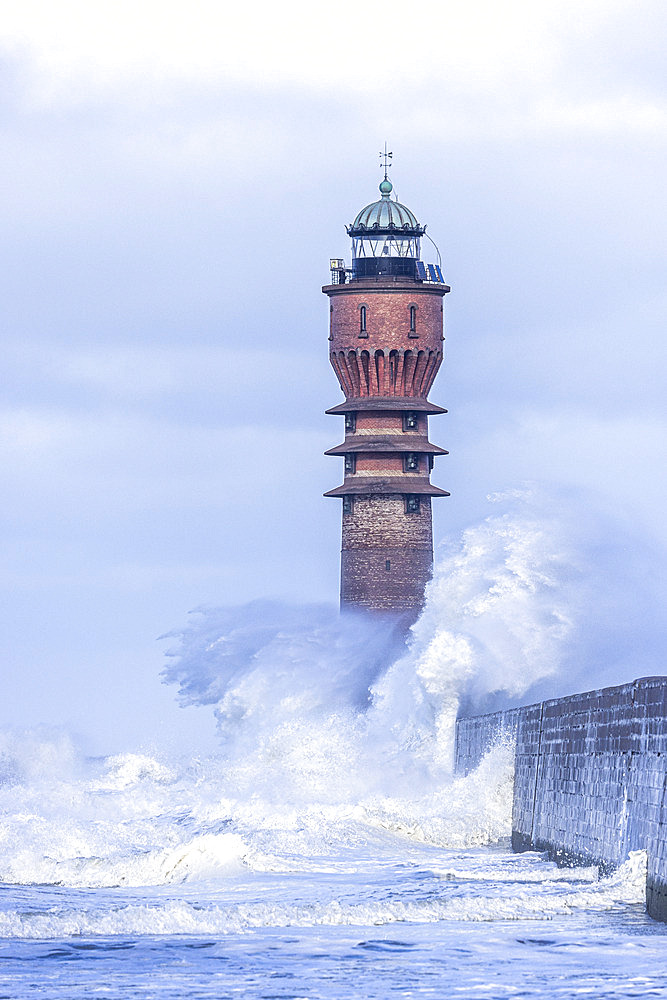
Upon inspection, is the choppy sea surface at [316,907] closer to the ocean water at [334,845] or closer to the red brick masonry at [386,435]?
the ocean water at [334,845]

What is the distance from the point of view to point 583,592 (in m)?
34.9

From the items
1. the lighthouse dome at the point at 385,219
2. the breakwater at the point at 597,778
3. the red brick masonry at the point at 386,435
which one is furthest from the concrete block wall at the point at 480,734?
the lighthouse dome at the point at 385,219

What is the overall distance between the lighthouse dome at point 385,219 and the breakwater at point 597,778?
19820mm

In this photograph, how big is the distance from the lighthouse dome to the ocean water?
8.69m

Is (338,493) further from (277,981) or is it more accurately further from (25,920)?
(277,981)

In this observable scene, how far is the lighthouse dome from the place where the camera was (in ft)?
142

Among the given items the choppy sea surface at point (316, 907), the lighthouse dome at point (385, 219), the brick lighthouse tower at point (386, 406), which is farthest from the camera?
the lighthouse dome at point (385, 219)

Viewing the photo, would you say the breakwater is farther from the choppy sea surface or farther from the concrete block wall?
the choppy sea surface

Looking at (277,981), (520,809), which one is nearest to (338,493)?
(520,809)

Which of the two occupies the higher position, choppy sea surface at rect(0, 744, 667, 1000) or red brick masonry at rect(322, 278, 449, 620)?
red brick masonry at rect(322, 278, 449, 620)

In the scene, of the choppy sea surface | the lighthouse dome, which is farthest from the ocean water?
the lighthouse dome

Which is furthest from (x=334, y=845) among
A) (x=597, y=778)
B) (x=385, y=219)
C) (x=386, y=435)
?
(x=385, y=219)

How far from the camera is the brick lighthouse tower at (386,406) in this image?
41125 millimetres

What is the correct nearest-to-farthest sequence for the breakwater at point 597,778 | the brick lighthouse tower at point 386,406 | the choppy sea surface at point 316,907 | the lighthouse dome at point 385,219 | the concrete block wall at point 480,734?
the choppy sea surface at point 316,907, the breakwater at point 597,778, the concrete block wall at point 480,734, the brick lighthouse tower at point 386,406, the lighthouse dome at point 385,219
